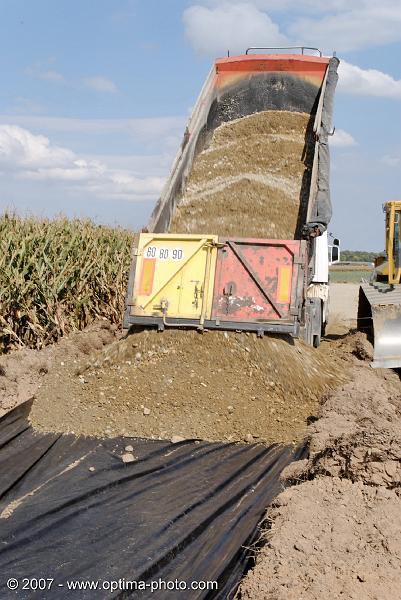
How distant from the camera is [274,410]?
23.2 feet

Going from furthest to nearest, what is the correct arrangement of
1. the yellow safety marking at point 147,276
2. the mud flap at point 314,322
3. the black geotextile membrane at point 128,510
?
the mud flap at point 314,322
the yellow safety marking at point 147,276
the black geotextile membrane at point 128,510

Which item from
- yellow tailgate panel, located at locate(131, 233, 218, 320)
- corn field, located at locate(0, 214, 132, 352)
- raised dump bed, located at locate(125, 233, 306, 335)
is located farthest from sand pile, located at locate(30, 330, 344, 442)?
corn field, located at locate(0, 214, 132, 352)

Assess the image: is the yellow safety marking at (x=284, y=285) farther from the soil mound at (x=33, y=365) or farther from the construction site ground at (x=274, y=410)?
the soil mound at (x=33, y=365)

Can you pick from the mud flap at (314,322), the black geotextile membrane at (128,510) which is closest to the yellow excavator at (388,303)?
the mud flap at (314,322)

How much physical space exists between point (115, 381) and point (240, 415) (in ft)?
4.65

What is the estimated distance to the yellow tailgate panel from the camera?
7884mm

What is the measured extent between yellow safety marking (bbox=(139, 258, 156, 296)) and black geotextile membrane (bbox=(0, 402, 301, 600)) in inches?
80.3

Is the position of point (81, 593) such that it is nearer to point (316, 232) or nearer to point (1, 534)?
point (1, 534)

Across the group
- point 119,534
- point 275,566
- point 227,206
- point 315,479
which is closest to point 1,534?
point 119,534

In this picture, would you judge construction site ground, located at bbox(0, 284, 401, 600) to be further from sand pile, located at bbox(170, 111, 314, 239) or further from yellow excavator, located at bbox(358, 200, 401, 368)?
sand pile, located at bbox(170, 111, 314, 239)

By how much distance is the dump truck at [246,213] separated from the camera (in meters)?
7.79

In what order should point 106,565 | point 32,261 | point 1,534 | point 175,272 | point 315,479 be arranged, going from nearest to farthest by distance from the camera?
point 106,565 → point 1,534 → point 315,479 → point 175,272 → point 32,261

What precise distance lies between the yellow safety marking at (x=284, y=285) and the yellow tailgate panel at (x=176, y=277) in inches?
29.4

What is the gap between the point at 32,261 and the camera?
34.2 feet
